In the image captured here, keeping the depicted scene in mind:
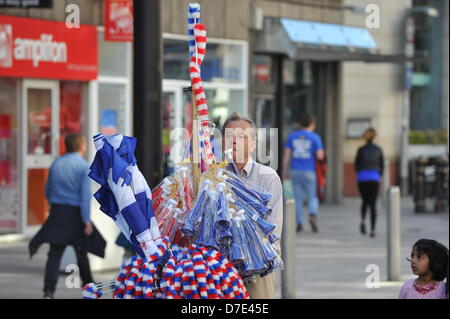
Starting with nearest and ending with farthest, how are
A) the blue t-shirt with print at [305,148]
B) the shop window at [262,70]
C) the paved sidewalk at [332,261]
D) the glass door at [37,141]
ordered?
the paved sidewalk at [332,261] < the glass door at [37,141] < the blue t-shirt with print at [305,148] < the shop window at [262,70]

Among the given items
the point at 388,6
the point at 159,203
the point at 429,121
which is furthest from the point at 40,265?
the point at 429,121

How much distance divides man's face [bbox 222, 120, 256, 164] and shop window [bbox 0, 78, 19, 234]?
397 inches

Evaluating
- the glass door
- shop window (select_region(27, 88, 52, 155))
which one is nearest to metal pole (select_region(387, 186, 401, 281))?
the glass door

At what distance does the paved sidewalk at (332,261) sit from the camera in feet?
33.9

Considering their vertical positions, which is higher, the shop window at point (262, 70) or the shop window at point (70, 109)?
the shop window at point (262, 70)

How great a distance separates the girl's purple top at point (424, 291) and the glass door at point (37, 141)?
10.2 metres

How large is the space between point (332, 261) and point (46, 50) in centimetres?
540

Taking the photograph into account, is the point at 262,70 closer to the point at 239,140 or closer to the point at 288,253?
the point at 288,253

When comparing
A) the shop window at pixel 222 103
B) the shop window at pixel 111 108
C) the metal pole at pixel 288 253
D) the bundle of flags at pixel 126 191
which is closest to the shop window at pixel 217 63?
the shop window at pixel 222 103

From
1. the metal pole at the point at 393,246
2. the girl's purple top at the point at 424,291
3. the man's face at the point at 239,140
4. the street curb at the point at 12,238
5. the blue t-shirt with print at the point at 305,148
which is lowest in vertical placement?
the street curb at the point at 12,238

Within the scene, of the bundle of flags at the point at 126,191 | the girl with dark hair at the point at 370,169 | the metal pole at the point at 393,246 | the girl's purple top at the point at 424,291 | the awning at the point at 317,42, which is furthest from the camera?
the awning at the point at 317,42

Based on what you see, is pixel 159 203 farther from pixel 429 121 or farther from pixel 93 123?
pixel 429 121

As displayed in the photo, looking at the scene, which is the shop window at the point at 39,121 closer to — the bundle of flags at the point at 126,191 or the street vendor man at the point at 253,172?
the street vendor man at the point at 253,172

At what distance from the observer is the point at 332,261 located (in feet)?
43.0
